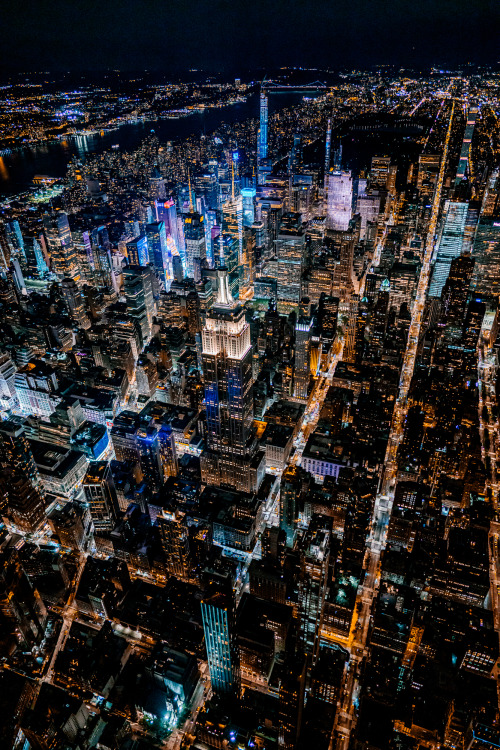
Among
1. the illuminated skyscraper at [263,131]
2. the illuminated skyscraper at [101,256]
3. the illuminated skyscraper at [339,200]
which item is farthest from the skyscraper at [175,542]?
the illuminated skyscraper at [263,131]

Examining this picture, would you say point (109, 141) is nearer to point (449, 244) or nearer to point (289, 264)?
point (289, 264)

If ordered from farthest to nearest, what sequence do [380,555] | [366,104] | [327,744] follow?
1. [366,104]
2. [380,555]
3. [327,744]

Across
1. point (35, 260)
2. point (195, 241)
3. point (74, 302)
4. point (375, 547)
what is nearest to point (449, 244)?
point (195, 241)

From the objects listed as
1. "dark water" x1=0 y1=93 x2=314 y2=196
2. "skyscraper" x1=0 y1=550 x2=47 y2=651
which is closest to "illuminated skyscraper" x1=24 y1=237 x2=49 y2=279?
"dark water" x1=0 y1=93 x2=314 y2=196

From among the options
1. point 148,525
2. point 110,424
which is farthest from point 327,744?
point 110,424

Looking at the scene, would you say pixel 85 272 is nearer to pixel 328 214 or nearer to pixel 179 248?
pixel 179 248

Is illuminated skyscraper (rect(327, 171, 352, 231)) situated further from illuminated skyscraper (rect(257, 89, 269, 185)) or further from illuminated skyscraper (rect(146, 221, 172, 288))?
illuminated skyscraper (rect(146, 221, 172, 288))
